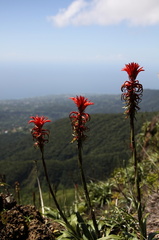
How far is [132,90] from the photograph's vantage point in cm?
378

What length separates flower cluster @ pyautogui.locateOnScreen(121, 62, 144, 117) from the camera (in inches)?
148

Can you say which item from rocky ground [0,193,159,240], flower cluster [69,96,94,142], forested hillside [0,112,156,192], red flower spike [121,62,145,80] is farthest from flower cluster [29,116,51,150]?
forested hillside [0,112,156,192]

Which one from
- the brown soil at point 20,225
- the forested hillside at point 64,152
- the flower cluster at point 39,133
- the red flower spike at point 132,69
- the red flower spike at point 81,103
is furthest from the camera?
the forested hillside at point 64,152

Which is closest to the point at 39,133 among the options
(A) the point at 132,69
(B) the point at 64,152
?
(A) the point at 132,69

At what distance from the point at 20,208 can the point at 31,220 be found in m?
0.46

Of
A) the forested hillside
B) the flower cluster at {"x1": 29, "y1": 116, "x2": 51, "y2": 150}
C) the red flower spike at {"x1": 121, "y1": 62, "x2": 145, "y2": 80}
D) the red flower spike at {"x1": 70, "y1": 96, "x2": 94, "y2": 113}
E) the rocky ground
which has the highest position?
the red flower spike at {"x1": 121, "y1": 62, "x2": 145, "y2": 80}

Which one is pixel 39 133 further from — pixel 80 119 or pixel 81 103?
pixel 81 103

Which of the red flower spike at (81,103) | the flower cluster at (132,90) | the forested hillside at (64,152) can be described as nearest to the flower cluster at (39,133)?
the red flower spike at (81,103)

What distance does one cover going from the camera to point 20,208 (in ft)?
18.6

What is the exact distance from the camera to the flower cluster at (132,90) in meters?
3.76

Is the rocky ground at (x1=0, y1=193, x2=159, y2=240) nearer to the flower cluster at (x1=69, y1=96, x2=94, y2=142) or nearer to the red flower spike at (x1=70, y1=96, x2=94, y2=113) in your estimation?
the flower cluster at (x1=69, y1=96, x2=94, y2=142)

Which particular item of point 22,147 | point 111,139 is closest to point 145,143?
point 111,139

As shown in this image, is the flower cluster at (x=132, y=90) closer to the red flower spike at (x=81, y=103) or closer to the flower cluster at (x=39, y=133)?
the red flower spike at (x=81, y=103)

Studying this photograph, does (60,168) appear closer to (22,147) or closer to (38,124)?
(22,147)
